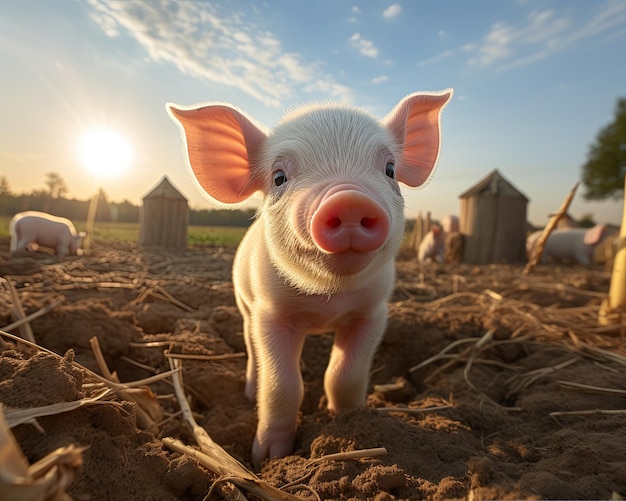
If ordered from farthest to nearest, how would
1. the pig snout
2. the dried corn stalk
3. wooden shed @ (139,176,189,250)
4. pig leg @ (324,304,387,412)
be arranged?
wooden shed @ (139,176,189,250), pig leg @ (324,304,387,412), the pig snout, the dried corn stalk

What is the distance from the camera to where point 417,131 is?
277cm

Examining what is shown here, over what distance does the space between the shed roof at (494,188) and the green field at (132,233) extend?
7.72m

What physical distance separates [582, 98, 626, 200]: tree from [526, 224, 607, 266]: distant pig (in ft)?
62.6

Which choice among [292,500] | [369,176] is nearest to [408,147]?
[369,176]

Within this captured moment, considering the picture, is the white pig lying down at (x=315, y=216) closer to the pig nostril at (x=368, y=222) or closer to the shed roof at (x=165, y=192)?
the pig nostril at (x=368, y=222)

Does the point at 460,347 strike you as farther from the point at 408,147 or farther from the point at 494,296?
the point at 494,296

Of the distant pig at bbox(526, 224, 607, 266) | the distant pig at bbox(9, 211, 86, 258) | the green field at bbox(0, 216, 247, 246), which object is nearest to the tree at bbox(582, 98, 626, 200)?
the distant pig at bbox(526, 224, 607, 266)

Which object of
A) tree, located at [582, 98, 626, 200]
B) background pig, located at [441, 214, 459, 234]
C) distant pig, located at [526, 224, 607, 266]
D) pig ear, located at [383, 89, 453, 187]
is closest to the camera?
pig ear, located at [383, 89, 453, 187]

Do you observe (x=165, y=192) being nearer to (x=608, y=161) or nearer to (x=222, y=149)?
(x=222, y=149)

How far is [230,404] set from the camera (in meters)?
2.73

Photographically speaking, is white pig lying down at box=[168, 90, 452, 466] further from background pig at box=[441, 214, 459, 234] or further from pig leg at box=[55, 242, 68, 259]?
background pig at box=[441, 214, 459, 234]

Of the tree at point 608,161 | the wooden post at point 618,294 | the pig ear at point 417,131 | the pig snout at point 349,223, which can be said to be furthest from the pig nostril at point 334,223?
the tree at point 608,161

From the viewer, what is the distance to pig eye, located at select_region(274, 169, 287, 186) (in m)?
2.12

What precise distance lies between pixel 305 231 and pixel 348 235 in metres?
0.26
